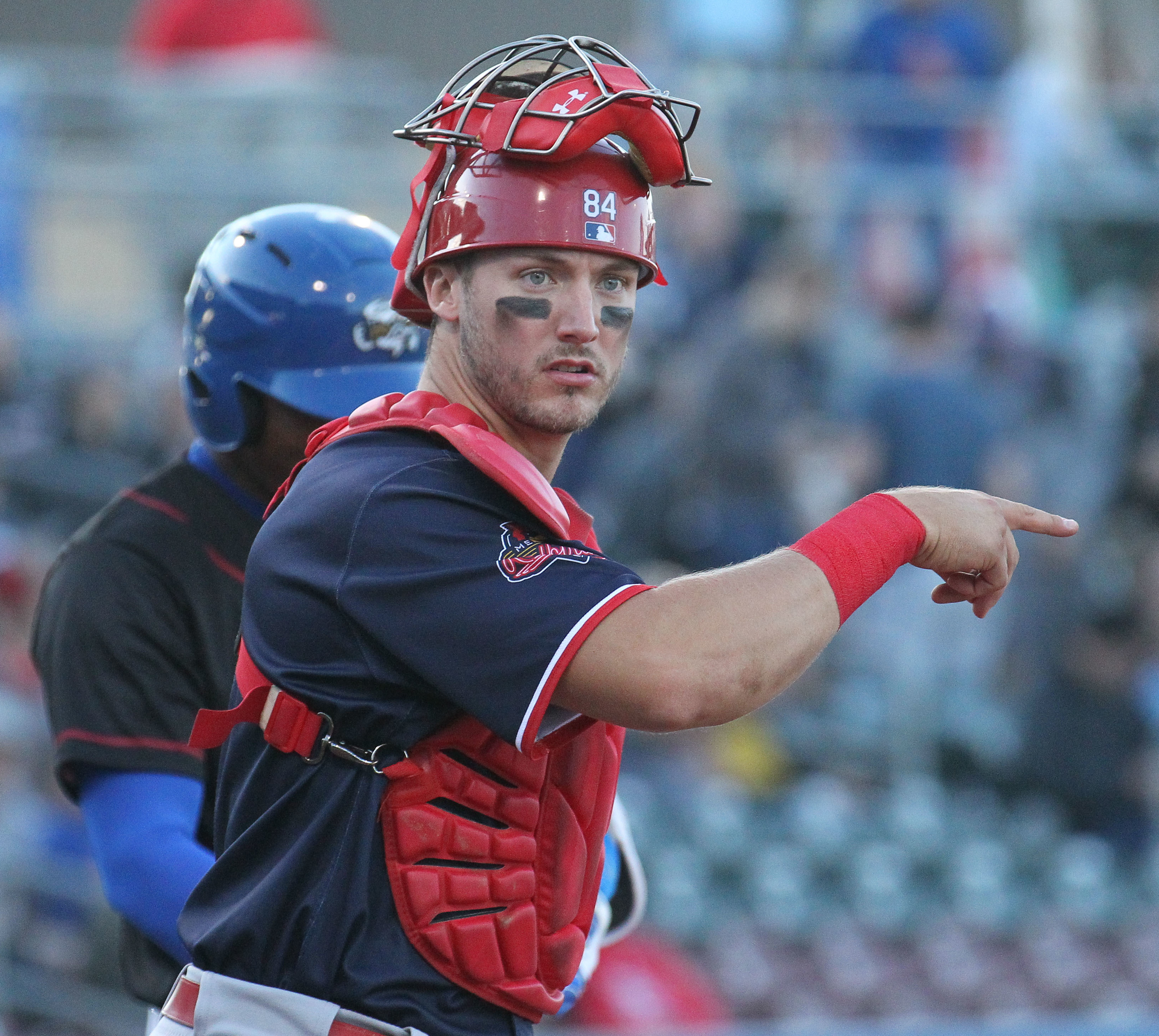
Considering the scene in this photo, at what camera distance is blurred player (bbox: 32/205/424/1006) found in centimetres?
267

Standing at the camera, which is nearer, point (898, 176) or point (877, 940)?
point (877, 940)

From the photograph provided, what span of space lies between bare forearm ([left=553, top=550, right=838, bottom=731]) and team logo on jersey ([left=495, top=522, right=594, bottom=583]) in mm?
109

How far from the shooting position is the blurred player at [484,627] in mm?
1984

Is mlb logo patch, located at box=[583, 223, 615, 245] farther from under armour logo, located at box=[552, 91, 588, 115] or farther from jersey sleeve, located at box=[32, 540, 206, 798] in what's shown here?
jersey sleeve, located at box=[32, 540, 206, 798]

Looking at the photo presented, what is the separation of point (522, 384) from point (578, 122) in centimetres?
35

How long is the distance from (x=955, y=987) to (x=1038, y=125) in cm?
481

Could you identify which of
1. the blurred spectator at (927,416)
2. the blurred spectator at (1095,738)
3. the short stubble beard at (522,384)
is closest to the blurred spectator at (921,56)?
the blurred spectator at (927,416)

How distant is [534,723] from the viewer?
1970 millimetres

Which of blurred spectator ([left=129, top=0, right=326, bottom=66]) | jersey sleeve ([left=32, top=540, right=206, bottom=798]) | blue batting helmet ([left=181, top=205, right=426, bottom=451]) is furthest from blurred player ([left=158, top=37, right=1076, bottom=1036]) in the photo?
blurred spectator ([left=129, top=0, right=326, bottom=66])

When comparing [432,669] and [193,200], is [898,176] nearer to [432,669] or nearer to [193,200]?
[193,200]

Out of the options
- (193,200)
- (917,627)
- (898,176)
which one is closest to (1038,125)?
(898,176)

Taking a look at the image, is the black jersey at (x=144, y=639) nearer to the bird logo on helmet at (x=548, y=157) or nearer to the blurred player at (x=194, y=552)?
the blurred player at (x=194, y=552)

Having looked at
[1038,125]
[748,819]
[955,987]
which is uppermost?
[1038,125]

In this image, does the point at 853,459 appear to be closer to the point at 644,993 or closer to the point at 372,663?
the point at 644,993
